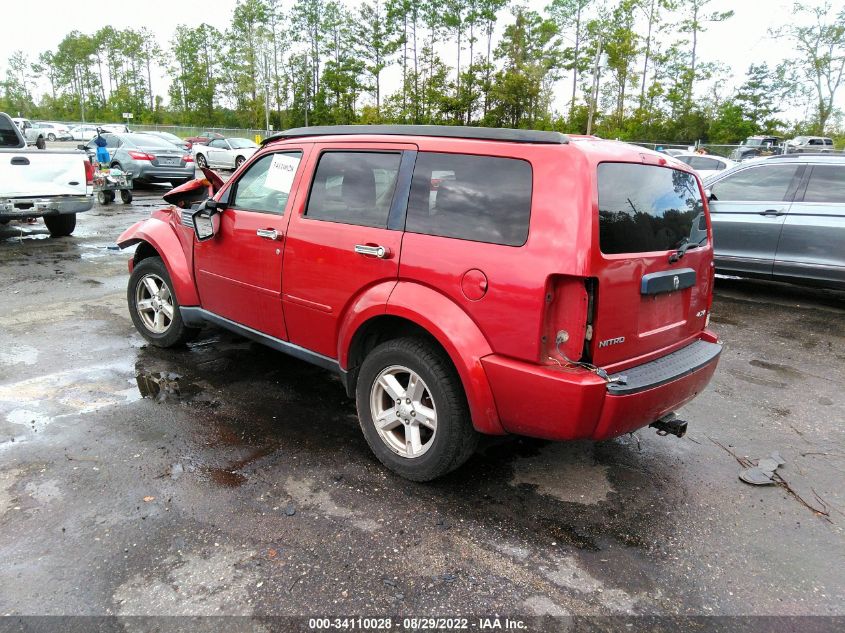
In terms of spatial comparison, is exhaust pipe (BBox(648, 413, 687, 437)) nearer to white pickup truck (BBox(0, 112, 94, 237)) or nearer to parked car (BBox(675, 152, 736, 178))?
white pickup truck (BBox(0, 112, 94, 237))

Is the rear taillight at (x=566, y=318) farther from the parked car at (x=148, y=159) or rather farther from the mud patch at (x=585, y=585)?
the parked car at (x=148, y=159)

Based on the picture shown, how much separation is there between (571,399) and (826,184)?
6.23 metres

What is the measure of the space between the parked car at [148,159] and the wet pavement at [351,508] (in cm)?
1292

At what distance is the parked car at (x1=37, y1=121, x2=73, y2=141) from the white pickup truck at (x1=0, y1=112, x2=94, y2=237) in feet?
154

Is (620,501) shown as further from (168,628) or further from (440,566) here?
(168,628)

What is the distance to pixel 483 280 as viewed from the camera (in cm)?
283

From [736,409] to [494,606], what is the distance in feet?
9.62

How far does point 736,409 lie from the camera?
4434 mm

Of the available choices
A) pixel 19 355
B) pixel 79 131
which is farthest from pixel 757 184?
pixel 79 131

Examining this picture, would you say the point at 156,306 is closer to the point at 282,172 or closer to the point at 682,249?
the point at 282,172

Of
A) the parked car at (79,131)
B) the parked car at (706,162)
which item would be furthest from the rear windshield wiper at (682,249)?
the parked car at (79,131)

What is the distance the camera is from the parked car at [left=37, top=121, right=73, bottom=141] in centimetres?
4937

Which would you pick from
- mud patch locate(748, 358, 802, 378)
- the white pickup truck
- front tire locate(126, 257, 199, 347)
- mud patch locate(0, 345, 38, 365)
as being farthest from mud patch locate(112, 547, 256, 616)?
the white pickup truck

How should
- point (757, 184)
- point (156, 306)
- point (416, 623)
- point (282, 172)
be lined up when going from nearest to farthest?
point (416, 623) → point (282, 172) → point (156, 306) → point (757, 184)
